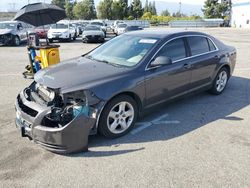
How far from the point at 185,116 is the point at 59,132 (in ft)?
8.33

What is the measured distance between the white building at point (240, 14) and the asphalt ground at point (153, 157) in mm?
61054

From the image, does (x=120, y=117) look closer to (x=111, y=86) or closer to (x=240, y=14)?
(x=111, y=86)

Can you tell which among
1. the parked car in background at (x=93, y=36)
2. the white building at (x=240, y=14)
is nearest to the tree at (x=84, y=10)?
the white building at (x=240, y=14)

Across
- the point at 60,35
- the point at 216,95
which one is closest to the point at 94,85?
the point at 216,95

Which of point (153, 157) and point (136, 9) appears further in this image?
point (136, 9)

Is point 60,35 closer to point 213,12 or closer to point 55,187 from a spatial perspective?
point 55,187

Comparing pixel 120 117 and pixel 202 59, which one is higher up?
pixel 202 59

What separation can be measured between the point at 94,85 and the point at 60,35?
58.7 ft

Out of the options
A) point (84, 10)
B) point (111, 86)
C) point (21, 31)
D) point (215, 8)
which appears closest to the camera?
point (111, 86)

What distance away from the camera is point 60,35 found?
20547mm

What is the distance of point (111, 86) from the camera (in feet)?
12.8

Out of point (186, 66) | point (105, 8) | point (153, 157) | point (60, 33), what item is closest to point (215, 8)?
point (105, 8)

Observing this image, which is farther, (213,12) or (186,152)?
(213,12)

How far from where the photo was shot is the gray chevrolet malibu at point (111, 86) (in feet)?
11.8
